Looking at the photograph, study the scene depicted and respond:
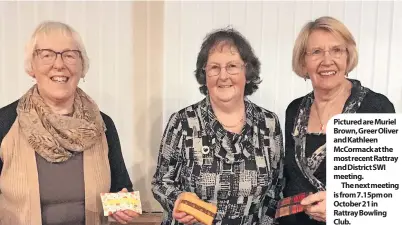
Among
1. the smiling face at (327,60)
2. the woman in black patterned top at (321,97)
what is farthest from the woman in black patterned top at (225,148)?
the smiling face at (327,60)

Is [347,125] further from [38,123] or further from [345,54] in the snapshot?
[38,123]

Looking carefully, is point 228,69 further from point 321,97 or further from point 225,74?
point 321,97

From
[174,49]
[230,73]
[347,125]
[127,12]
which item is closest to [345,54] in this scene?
[230,73]

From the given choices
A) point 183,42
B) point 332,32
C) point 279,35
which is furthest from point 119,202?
point 279,35

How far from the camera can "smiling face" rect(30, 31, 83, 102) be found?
5.13 feet

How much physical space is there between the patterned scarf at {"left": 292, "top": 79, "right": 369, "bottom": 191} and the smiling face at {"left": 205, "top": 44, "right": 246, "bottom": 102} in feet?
0.78

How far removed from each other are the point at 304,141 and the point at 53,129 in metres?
0.84

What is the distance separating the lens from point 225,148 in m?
1.60

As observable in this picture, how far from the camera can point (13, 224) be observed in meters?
1.59

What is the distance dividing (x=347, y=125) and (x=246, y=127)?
0.70 metres

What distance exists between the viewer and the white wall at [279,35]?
7.95ft

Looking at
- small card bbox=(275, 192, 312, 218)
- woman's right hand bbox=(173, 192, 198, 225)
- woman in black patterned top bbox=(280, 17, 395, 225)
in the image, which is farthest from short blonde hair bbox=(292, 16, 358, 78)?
woman's right hand bbox=(173, 192, 198, 225)

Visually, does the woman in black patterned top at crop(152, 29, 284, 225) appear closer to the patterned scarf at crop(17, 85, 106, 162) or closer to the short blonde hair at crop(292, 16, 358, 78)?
the short blonde hair at crop(292, 16, 358, 78)

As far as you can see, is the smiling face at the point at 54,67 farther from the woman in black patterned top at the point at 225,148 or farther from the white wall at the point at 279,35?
the white wall at the point at 279,35
